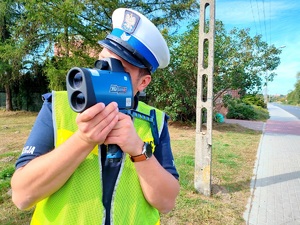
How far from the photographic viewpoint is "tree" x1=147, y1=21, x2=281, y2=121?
9969mm

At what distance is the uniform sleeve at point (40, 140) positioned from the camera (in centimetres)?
95

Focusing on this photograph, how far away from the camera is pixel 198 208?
3.54 m

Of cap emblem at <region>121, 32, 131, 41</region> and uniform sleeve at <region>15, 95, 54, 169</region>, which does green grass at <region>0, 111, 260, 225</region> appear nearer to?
uniform sleeve at <region>15, 95, 54, 169</region>

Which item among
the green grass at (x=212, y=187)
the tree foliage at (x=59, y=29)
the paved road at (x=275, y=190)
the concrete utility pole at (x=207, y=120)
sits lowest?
the paved road at (x=275, y=190)

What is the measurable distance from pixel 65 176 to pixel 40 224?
277mm

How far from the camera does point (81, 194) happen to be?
A: 3.22ft

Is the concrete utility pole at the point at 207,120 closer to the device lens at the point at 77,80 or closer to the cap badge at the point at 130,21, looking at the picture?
the cap badge at the point at 130,21

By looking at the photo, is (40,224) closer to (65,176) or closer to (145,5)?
(65,176)

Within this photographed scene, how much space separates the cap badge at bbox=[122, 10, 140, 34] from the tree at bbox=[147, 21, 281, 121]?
354 inches

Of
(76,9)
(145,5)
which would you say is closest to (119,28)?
(76,9)

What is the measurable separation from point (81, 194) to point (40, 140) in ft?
0.84

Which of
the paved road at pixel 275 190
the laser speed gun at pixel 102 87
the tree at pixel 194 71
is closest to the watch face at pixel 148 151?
the laser speed gun at pixel 102 87

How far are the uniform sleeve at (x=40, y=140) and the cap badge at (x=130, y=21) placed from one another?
0.43 metres

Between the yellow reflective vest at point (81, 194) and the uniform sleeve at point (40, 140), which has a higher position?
the uniform sleeve at point (40, 140)
